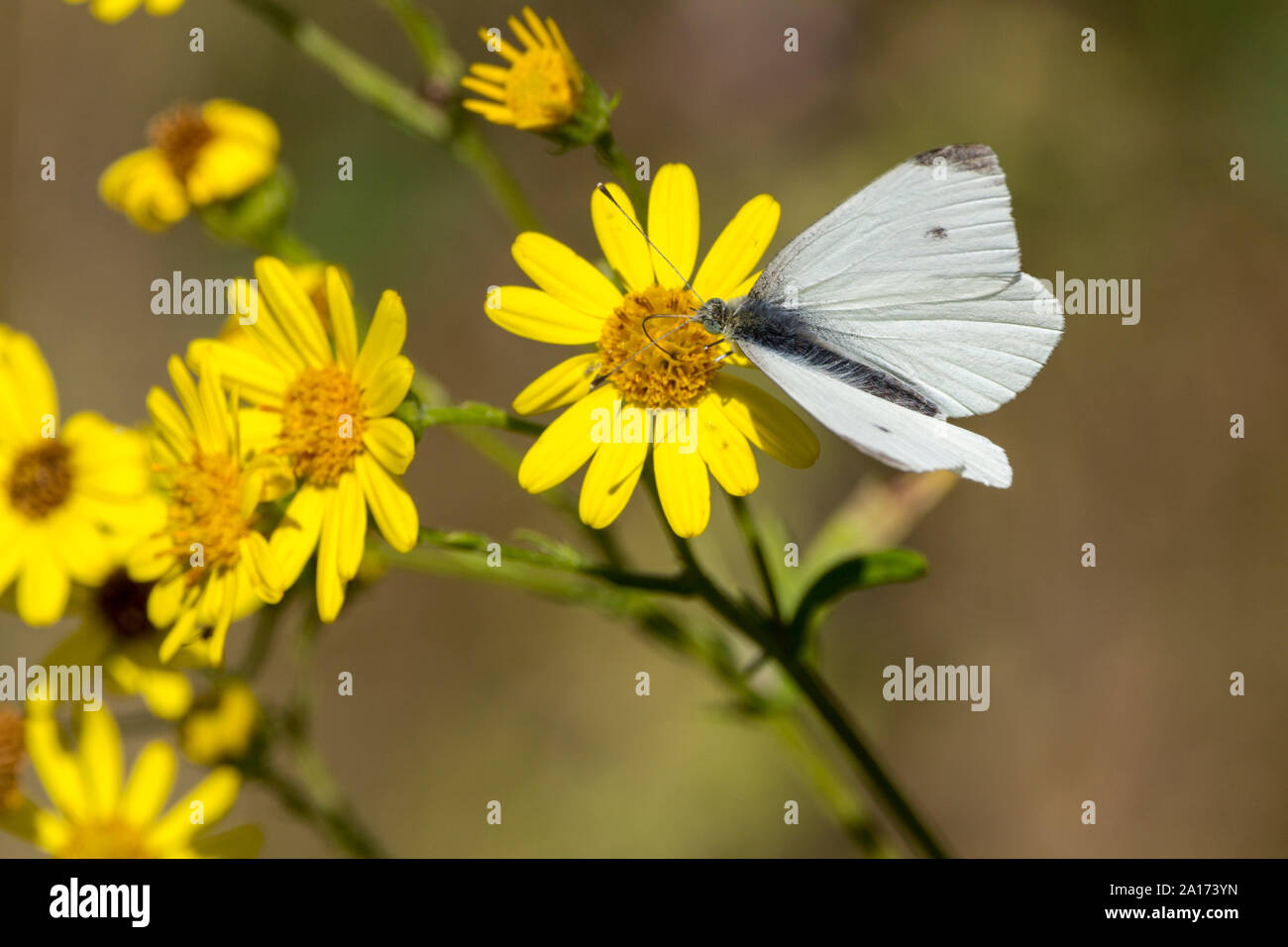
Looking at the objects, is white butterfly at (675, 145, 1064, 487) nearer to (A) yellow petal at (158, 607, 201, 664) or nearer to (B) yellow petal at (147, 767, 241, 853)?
(A) yellow petal at (158, 607, 201, 664)

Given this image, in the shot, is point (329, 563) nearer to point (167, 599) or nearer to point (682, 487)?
point (167, 599)

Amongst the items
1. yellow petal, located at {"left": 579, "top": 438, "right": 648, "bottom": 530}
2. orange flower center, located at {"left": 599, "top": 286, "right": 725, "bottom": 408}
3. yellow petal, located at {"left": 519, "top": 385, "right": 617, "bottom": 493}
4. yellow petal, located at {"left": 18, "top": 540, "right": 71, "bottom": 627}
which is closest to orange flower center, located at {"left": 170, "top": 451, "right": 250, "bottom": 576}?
yellow petal, located at {"left": 18, "top": 540, "right": 71, "bottom": 627}

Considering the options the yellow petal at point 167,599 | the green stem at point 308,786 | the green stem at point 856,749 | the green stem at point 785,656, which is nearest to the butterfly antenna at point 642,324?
the green stem at point 785,656

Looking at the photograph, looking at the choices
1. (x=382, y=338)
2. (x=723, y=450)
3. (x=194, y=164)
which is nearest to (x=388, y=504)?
(x=382, y=338)

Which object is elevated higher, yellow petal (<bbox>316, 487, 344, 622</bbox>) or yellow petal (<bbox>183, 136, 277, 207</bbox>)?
yellow petal (<bbox>183, 136, 277, 207</bbox>)

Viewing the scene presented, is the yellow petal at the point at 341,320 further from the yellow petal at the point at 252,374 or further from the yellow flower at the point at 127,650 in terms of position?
the yellow flower at the point at 127,650
